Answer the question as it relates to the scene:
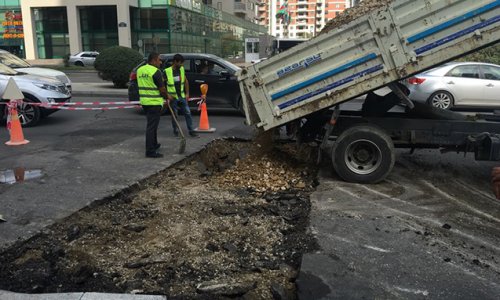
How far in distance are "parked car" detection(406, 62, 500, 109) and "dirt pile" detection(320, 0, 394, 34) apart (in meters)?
7.15

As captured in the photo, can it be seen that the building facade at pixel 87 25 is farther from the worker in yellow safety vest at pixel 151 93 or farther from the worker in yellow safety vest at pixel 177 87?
the worker in yellow safety vest at pixel 151 93

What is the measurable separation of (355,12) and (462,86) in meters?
8.17

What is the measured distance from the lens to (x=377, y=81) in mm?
5977

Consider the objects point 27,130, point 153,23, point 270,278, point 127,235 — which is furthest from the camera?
point 153,23

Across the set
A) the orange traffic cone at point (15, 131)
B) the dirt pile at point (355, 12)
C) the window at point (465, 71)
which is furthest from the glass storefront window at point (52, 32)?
the dirt pile at point (355, 12)

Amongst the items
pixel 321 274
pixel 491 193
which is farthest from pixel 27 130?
pixel 491 193

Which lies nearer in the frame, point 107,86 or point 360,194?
point 360,194

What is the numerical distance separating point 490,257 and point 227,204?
294cm

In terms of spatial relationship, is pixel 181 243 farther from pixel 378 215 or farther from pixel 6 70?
pixel 6 70

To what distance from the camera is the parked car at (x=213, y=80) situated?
12539mm

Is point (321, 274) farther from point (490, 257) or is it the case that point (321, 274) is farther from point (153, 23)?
point (153, 23)

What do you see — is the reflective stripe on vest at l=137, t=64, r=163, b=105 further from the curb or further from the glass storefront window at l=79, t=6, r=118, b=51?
the glass storefront window at l=79, t=6, r=118, b=51

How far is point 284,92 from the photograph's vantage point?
629 cm

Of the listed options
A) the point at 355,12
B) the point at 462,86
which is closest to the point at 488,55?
the point at 462,86
